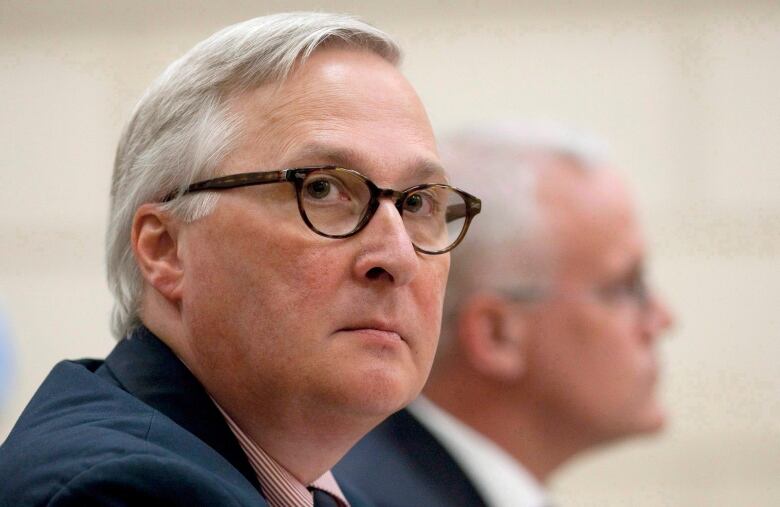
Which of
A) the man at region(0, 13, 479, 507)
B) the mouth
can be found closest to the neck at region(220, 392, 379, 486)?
the man at region(0, 13, 479, 507)

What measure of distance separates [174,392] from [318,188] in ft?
1.14

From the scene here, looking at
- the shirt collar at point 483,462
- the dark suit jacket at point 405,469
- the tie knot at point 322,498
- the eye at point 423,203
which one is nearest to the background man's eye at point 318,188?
the eye at point 423,203

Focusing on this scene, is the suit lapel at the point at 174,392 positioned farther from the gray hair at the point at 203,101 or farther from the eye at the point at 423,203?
the eye at the point at 423,203

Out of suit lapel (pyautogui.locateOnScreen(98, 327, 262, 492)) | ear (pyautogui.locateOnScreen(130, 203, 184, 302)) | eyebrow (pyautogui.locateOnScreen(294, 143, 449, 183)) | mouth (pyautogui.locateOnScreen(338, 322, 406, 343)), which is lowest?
suit lapel (pyautogui.locateOnScreen(98, 327, 262, 492))

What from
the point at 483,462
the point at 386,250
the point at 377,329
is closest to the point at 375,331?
the point at 377,329

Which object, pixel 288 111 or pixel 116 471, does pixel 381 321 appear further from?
pixel 116 471

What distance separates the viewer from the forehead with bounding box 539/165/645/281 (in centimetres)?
294

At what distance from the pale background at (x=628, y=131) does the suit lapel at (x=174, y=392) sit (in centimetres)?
263

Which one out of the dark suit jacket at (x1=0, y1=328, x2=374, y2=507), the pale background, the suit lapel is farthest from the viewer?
the pale background

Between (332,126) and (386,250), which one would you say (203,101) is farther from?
(386,250)

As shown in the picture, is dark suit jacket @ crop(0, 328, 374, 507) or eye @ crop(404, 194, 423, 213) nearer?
dark suit jacket @ crop(0, 328, 374, 507)

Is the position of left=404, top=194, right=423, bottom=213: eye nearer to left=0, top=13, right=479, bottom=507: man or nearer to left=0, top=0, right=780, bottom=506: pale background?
left=0, top=13, right=479, bottom=507: man

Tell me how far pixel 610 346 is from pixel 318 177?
1478 mm

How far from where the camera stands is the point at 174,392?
1586 mm
